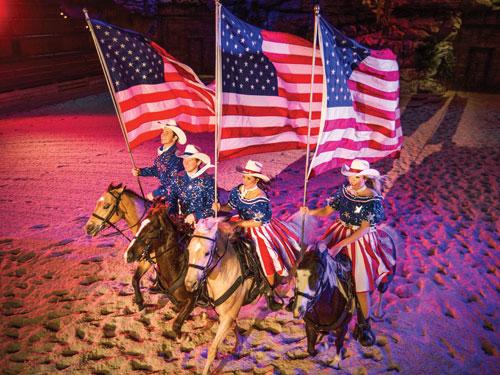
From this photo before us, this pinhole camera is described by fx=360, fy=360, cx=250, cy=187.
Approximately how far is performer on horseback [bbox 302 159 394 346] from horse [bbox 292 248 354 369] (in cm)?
28

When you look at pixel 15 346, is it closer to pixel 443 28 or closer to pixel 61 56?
pixel 61 56

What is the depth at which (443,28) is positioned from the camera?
2166cm

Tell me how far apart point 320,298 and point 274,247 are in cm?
98

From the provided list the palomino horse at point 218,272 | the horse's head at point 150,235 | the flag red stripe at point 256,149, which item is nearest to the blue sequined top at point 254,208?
the palomino horse at point 218,272

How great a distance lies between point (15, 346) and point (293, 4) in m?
24.8

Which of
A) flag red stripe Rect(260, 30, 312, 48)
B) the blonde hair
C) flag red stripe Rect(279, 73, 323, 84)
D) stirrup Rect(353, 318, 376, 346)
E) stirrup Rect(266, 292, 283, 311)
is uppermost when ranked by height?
flag red stripe Rect(260, 30, 312, 48)

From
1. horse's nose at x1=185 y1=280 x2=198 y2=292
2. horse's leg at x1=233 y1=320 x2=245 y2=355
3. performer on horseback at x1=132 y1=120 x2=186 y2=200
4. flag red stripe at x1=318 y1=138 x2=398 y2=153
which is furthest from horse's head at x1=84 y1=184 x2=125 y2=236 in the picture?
flag red stripe at x1=318 y1=138 x2=398 y2=153

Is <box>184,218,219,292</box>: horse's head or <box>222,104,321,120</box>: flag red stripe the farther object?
<box>222,104,321,120</box>: flag red stripe

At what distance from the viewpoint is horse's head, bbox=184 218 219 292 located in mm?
3619

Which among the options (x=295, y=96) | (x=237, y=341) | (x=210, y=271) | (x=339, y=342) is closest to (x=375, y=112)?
(x=295, y=96)

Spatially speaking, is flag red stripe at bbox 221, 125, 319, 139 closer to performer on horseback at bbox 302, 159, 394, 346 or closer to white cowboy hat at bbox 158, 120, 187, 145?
white cowboy hat at bbox 158, 120, 187, 145

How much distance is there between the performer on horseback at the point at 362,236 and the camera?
172 inches

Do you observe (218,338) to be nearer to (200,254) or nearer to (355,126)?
(200,254)

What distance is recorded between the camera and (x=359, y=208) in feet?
14.7
